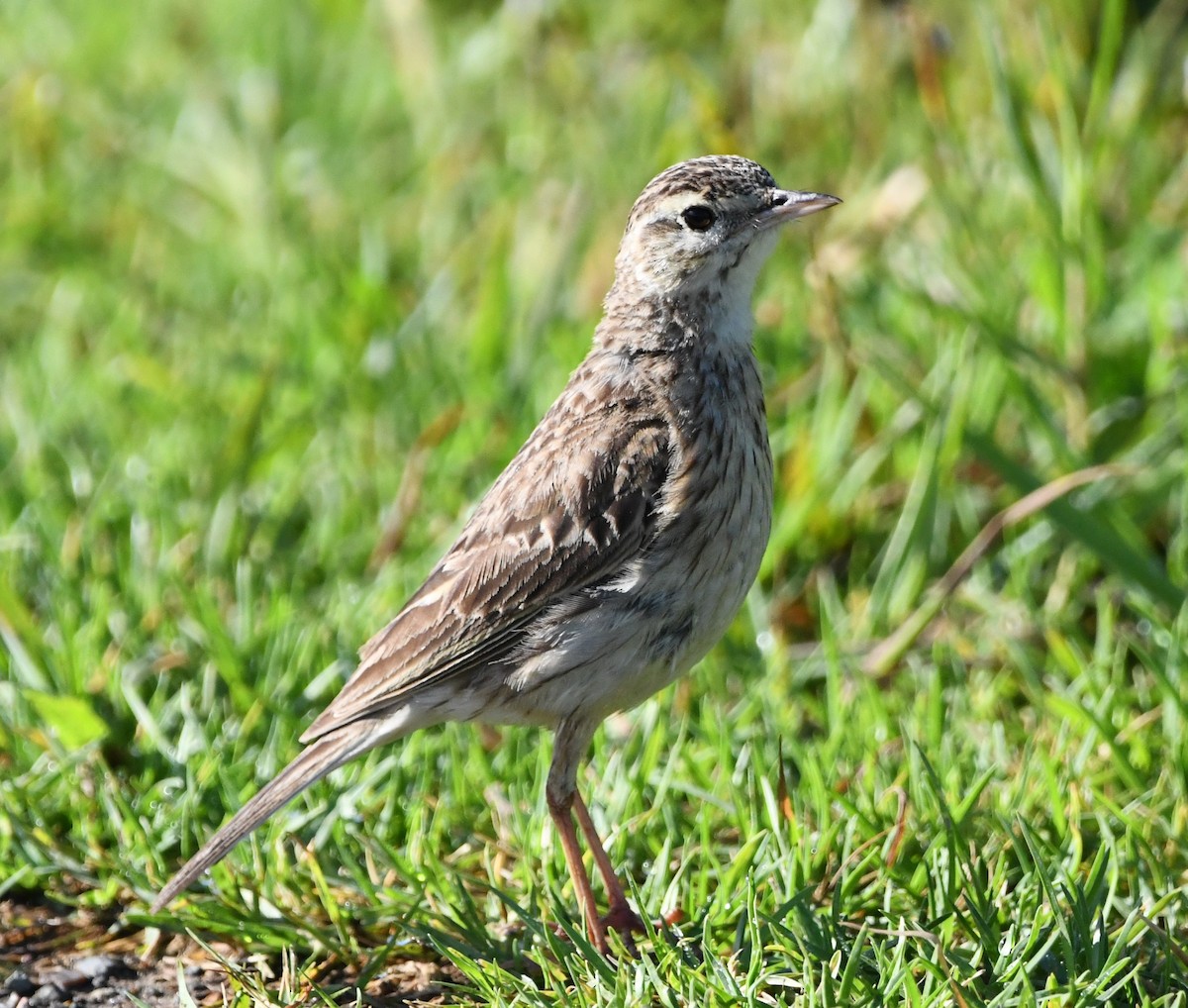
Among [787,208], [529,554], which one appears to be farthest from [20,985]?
[787,208]

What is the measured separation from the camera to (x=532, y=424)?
598 cm

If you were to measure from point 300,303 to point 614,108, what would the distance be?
185 centimetres

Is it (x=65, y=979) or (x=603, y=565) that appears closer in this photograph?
(x=65, y=979)

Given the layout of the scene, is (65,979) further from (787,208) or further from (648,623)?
(787,208)

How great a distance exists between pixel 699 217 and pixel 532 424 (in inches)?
75.3

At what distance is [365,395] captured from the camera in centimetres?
620

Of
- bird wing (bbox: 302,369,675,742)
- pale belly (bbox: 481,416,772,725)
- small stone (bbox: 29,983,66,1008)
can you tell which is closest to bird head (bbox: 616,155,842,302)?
bird wing (bbox: 302,369,675,742)

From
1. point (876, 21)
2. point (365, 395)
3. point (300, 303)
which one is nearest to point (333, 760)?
point (365, 395)

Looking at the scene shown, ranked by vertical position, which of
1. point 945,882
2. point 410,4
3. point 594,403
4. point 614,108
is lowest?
point 945,882

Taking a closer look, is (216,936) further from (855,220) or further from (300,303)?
(855,220)

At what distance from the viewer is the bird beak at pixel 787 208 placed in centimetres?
414

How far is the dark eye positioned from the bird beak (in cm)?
12

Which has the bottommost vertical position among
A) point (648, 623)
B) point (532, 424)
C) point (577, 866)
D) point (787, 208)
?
point (577, 866)

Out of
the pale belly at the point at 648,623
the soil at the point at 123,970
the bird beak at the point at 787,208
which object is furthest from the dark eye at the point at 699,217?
the soil at the point at 123,970
